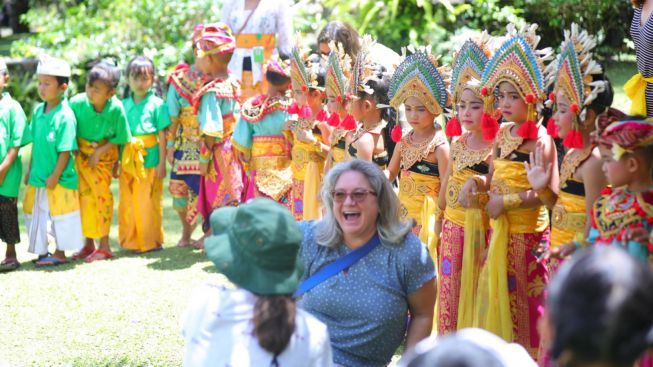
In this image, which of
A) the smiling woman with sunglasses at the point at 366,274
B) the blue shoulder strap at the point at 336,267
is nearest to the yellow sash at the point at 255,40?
the smiling woman with sunglasses at the point at 366,274

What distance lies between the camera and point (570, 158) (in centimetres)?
420

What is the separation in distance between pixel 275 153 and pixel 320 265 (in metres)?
3.46

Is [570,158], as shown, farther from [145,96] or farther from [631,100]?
[145,96]

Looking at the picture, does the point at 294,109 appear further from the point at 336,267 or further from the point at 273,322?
the point at 273,322

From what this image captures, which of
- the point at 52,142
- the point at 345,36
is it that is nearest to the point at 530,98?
the point at 345,36

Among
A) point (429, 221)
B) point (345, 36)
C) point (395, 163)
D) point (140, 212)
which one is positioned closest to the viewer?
point (429, 221)

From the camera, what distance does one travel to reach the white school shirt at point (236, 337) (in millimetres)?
2893

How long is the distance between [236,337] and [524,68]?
7.68 feet

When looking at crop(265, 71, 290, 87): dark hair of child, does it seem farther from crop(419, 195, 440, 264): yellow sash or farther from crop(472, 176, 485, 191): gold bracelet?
crop(472, 176, 485, 191): gold bracelet

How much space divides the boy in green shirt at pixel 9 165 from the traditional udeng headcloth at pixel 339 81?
2834 millimetres

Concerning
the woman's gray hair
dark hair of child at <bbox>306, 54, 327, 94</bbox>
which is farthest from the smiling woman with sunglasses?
dark hair of child at <bbox>306, 54, 327, 94</bbox>

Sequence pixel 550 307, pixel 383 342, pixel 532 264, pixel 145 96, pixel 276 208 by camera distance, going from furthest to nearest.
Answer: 1. pixel 145 96
2. pixel 532 264
3. pixel 383 342
4. pixel 276 208
5. pixel 550 307

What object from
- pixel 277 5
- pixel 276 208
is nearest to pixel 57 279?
pixel 277 5

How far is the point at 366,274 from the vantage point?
373cm
